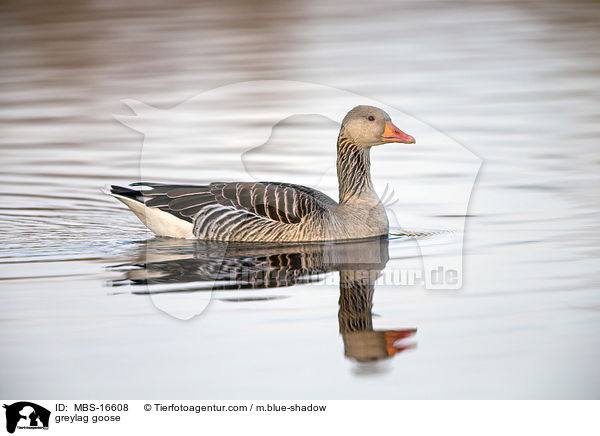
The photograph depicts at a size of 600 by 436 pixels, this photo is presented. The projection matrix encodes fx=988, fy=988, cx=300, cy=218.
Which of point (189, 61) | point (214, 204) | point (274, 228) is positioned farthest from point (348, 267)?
point (189, 61)

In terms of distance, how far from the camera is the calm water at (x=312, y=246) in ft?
24.3

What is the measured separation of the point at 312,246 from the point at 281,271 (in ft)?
4.56

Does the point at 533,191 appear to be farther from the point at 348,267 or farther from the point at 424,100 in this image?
the point at 424,100

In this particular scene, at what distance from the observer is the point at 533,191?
13.9 m

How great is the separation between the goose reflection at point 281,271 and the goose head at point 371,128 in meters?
1.24

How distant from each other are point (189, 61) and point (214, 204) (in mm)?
15906

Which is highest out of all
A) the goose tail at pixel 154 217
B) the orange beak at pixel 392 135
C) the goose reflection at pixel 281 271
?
the orange beak at pixel 392 135

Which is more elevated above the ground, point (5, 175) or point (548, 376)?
point (5, 175)

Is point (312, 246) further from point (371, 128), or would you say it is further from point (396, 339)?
point (396, 339)

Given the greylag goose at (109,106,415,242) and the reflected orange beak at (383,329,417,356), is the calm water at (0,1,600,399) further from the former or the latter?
the greylag goose at (109,106,415,242)

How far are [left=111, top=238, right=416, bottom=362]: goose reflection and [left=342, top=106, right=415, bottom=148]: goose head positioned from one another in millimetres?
1238
